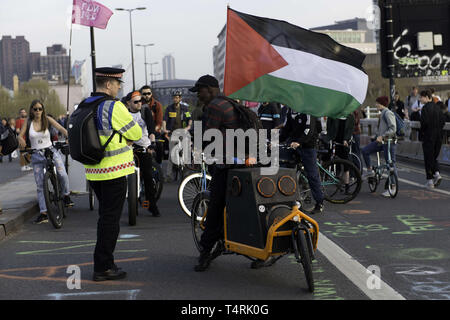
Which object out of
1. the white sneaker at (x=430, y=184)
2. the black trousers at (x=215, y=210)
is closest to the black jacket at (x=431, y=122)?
the white sneaker at (x=430, y=184)

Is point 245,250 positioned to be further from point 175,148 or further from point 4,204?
point 175,148

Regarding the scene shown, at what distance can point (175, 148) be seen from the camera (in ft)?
46.4

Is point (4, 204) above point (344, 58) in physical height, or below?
below

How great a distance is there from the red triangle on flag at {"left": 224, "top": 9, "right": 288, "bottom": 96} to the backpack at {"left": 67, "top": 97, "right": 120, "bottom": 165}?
149 cm

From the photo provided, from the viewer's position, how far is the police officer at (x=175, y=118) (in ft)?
49.1

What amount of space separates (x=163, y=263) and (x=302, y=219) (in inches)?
65.8

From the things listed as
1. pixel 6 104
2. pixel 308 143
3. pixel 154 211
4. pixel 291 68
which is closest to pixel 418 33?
pixel 308 143

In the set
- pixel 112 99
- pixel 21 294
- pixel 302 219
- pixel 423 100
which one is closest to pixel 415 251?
pixel 302 219

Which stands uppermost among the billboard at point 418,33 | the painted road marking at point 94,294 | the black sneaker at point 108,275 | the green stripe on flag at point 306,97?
the billboard at point 418,33

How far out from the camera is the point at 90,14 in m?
19.1

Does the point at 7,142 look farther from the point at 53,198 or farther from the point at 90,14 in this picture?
the point at 90,14

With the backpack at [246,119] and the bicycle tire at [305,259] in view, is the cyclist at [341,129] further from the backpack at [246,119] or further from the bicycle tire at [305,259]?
the bicycle tire at [305,259]

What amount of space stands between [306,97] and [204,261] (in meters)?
2.18

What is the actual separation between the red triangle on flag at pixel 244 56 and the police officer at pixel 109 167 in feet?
4.09
